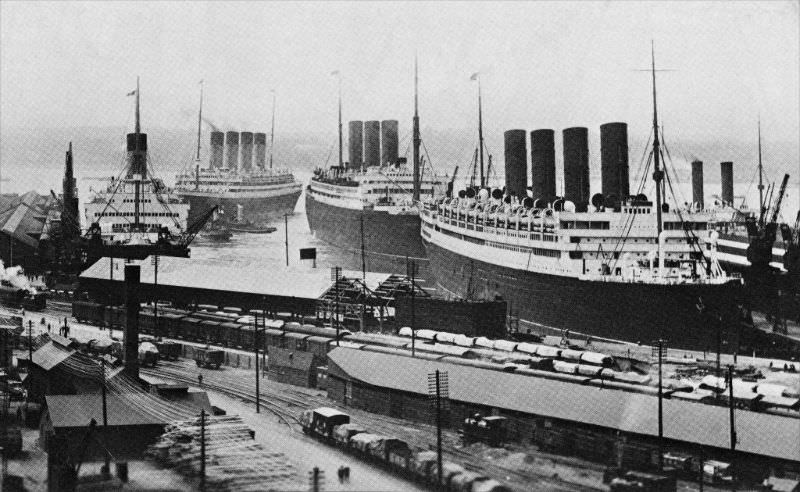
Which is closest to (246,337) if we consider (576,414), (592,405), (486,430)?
(486,430)

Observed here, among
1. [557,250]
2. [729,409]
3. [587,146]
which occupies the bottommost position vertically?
[729,409]

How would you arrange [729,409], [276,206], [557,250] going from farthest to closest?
[276,206] < [557,250] < [729,409]

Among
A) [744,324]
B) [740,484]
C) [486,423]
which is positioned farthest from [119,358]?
[744,324]

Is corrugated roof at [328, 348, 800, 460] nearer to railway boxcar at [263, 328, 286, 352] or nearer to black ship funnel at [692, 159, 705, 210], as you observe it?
railway boxcar at [263, 328, 286, 352]

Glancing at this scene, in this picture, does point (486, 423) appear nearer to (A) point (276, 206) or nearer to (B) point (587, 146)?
(B) point (587, 146)

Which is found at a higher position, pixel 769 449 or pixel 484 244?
pixel 484 244

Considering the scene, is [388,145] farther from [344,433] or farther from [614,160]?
[344,433]
